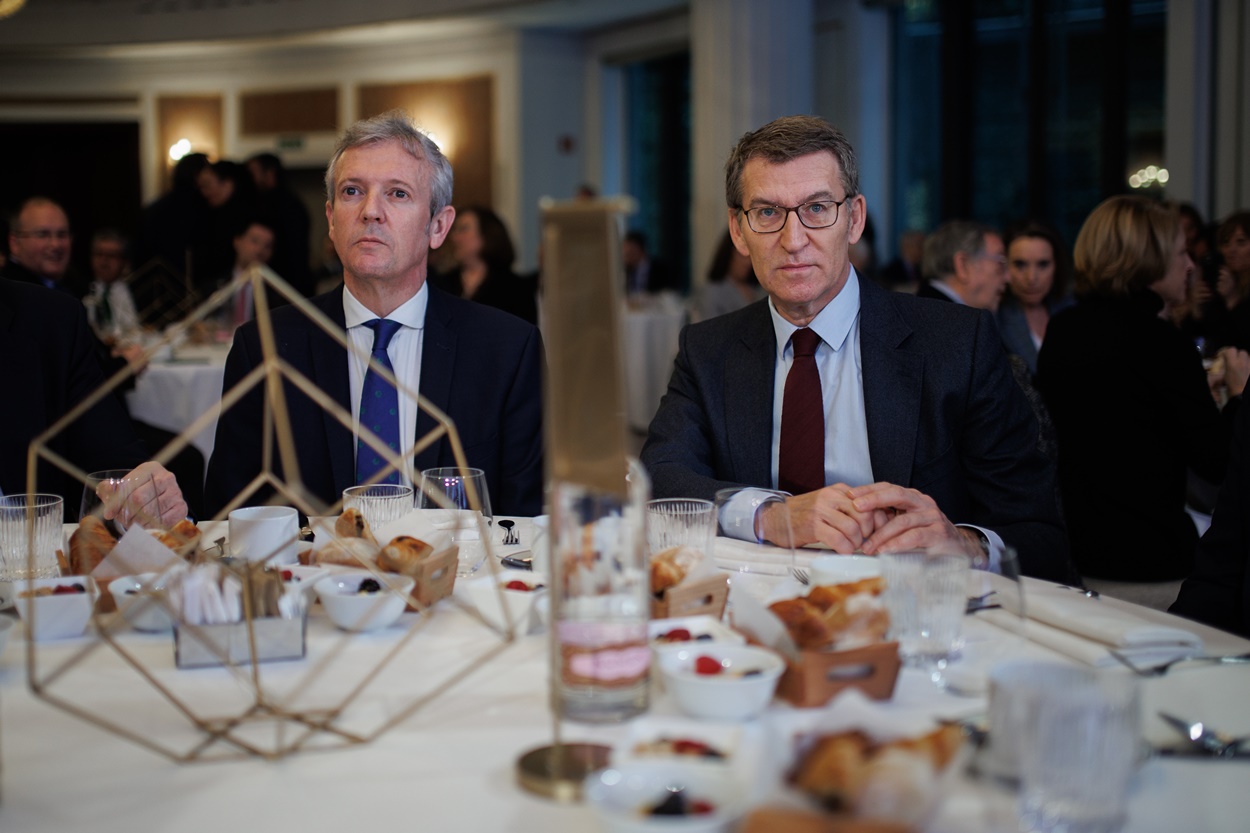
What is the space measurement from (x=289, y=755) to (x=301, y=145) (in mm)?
13414

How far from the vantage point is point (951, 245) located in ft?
15.2

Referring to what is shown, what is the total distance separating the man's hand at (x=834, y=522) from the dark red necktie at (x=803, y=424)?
0.41 m

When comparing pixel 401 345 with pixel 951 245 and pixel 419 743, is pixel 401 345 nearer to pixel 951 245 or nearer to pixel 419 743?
pixel 419 743

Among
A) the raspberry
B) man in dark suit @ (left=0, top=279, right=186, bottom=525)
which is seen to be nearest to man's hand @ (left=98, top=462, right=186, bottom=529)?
man in dark suit @ (left=0, top=279, right=186, bottom=525)

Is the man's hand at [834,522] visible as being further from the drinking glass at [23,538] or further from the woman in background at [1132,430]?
the woman in background at [1132,430]

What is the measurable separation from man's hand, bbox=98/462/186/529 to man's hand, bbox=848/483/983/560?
109 centimetres

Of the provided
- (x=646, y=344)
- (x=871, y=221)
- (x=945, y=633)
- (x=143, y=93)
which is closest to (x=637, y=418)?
(x=646, y=344)

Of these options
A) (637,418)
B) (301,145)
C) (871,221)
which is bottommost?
(637,418)

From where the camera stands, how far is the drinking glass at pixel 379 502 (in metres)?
1.79

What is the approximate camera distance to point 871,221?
1038 centimetres

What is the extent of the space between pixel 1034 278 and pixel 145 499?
4.18 m

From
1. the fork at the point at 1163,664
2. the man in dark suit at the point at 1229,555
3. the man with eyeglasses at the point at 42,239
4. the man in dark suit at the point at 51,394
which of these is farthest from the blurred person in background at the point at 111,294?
the fork at the point at 1163,664

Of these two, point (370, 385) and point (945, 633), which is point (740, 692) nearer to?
point (945, 633)

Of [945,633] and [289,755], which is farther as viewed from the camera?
[945,633]
